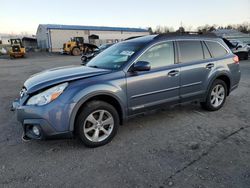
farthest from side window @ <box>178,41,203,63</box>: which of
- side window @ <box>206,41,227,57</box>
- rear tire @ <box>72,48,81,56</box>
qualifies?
rear tire @ <box>72,48,81,56</box>

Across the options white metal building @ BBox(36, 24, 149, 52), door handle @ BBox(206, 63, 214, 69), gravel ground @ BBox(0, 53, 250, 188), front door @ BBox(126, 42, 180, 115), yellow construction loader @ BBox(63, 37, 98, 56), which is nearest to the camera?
gravel ground @ BBox(0, 53, 250, 188)

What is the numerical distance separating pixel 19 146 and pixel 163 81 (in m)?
2.67

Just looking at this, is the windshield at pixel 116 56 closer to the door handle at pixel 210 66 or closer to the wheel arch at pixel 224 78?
the door handle at pixel 210 66

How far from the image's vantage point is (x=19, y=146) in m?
3.55

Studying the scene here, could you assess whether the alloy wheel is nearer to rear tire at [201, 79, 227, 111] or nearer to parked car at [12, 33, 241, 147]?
parked car at [12, 33, 241, 147]

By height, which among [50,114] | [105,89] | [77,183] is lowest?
[77,183]

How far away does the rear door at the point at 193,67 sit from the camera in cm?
434

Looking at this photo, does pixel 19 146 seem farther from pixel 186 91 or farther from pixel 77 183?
pixel 186 91

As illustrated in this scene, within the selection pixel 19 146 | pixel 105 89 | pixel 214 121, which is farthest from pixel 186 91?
pixel 19 146

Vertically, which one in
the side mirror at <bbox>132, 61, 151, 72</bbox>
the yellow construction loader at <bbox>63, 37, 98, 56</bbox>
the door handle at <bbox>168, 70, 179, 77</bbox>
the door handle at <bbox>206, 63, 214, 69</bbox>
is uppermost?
the yellow construction loader at <bbox>63, 37, 98, 56</bbox>

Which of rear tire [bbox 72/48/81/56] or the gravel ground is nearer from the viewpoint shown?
the gravel ground

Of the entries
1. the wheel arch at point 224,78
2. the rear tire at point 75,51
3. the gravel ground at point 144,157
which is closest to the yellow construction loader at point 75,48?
the rear tire at point 75,51

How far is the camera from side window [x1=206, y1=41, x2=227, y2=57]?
486 centimetres

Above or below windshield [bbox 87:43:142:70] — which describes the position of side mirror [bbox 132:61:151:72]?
below
